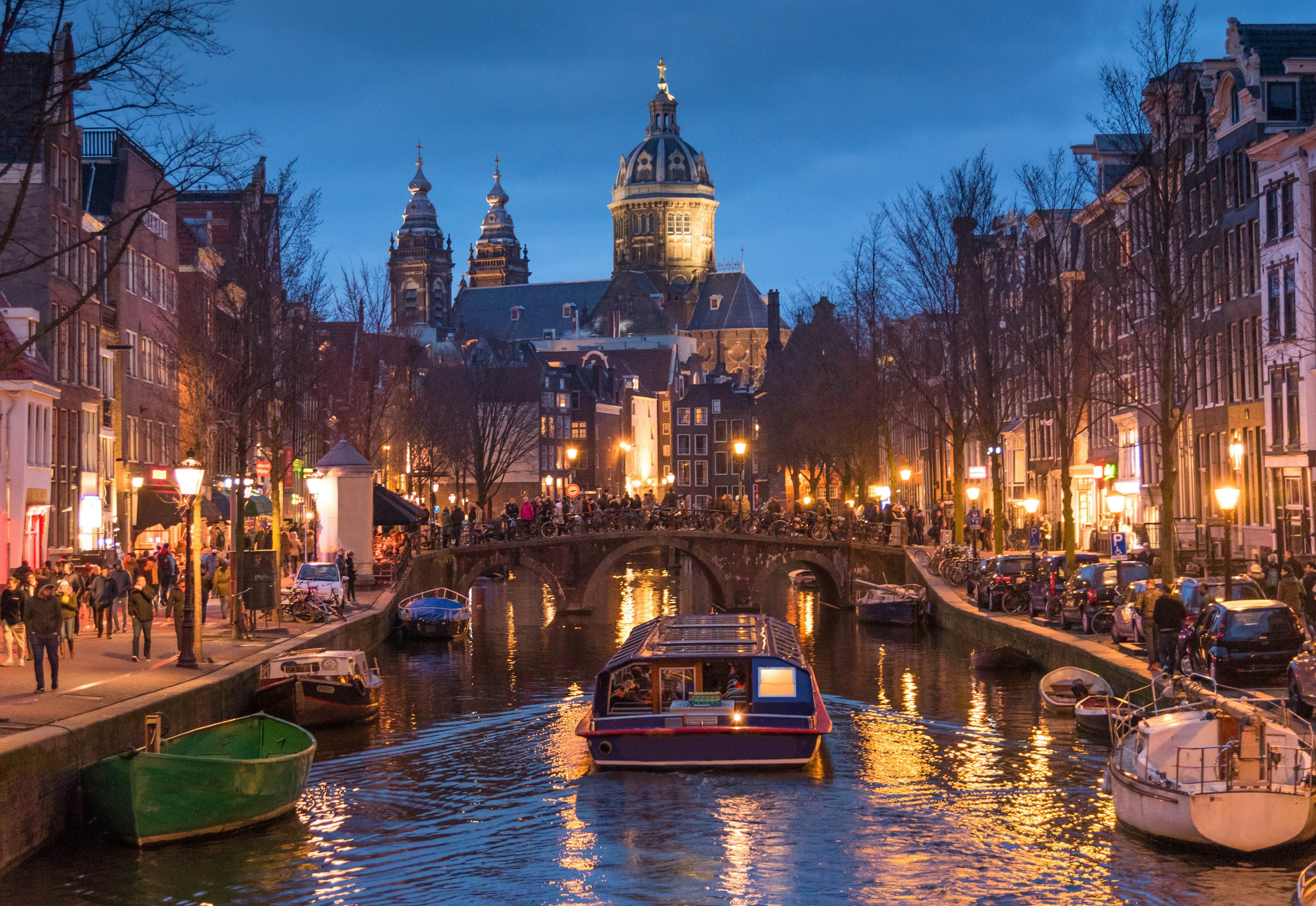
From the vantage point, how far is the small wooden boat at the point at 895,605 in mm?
56562

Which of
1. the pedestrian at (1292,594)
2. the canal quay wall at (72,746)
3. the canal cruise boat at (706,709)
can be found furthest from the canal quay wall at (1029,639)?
the canal quay wall at (72,746)

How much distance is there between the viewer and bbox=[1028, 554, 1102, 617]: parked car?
4312 centimetres

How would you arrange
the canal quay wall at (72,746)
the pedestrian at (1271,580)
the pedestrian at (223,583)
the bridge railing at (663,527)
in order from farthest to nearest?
the bridge railing at (663,527), the pedestrian at (223,583), the pedestrian at (1271,580), the canal quay wall at (72,746)

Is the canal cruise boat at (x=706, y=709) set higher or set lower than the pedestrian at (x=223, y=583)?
lower

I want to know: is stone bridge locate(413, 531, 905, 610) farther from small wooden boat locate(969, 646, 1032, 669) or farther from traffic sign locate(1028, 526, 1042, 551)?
small wooden boat locate(969, 646, 1032, 669)

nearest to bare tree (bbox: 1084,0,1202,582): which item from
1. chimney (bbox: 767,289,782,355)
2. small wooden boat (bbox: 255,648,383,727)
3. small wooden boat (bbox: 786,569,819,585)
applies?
small wooden boat (bbox: 255,648,383,727)

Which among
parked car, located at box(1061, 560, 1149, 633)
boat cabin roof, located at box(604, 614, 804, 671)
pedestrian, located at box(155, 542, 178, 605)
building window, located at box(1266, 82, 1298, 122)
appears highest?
building window, located at box(1266, 82, 1298, 122)

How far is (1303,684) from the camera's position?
24.9m

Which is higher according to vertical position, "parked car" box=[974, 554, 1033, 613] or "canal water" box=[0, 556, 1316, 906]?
"parked car" box=[974, 554, 1033, 613]

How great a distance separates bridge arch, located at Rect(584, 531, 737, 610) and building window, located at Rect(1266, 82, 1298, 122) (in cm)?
2969

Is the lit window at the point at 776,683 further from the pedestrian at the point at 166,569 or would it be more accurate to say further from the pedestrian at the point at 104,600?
the pedestrian at the point at 166,569

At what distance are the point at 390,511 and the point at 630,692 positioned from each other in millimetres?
32775

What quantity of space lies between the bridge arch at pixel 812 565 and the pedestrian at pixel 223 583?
28493 millimetres

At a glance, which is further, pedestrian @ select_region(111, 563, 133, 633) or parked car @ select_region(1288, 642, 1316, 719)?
pedestrian @ select_region(111, 563, 133, 633)
